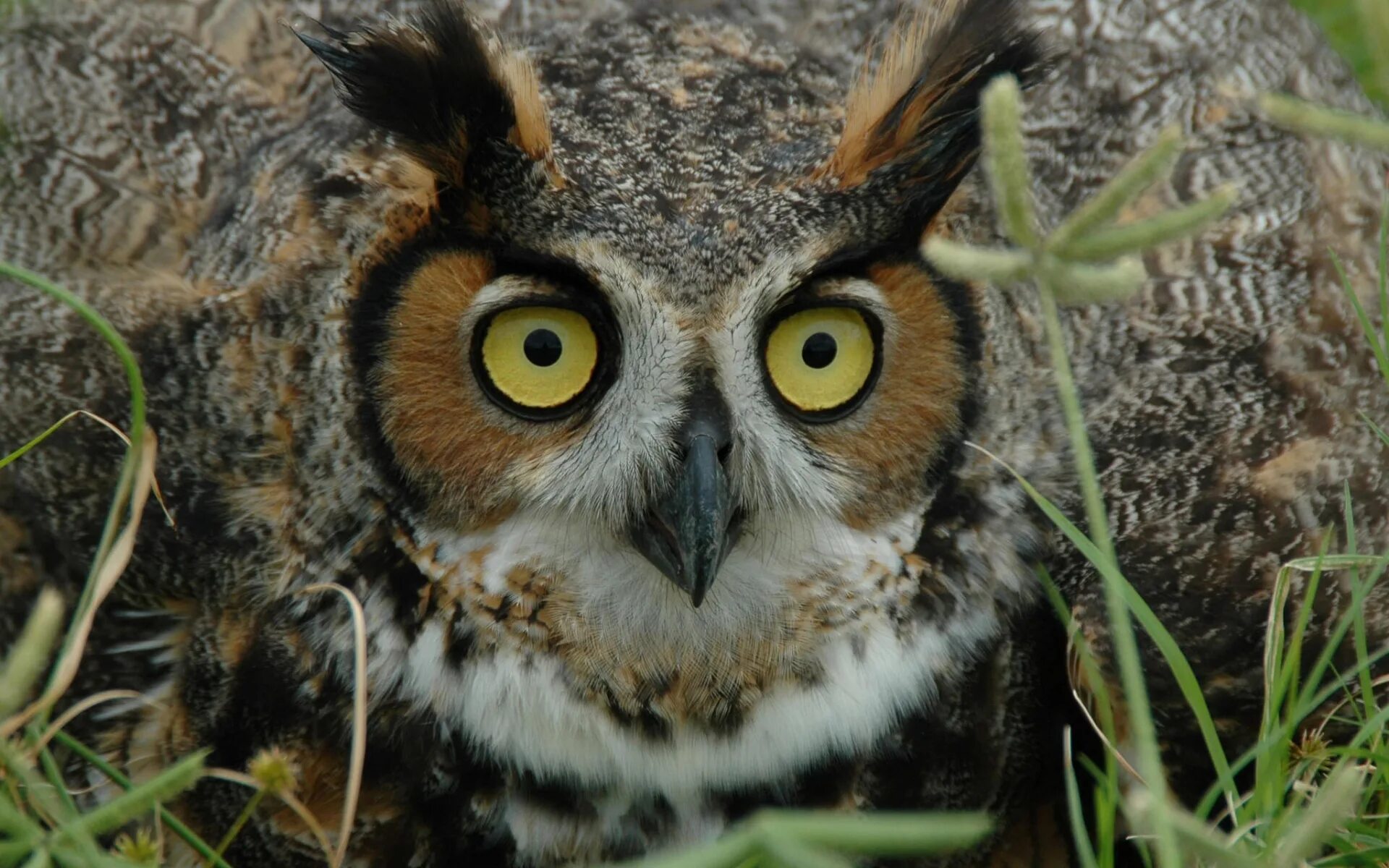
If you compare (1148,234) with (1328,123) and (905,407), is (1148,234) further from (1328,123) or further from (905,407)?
(905,407)

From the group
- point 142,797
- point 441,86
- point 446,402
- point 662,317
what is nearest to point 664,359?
point 662,317

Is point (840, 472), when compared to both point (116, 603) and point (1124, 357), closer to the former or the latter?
point (1124, 357)

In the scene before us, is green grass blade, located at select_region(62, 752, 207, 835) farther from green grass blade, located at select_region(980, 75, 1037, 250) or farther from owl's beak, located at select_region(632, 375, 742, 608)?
green grass blade, located at select_region(980, 75, 1037, 250)

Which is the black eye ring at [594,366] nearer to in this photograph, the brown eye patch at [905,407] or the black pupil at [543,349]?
the black pupil at [543,349]

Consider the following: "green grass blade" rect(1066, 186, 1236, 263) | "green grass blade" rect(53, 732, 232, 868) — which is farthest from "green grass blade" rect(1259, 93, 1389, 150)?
"green grass blade" rect(53, 732, 232, 868)

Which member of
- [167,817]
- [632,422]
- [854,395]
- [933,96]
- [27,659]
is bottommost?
[167,817]

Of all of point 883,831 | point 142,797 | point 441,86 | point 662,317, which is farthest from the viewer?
point 441,86

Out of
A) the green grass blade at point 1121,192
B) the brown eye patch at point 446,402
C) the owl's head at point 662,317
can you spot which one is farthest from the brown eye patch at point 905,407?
the green grass blade at point 1121,192
